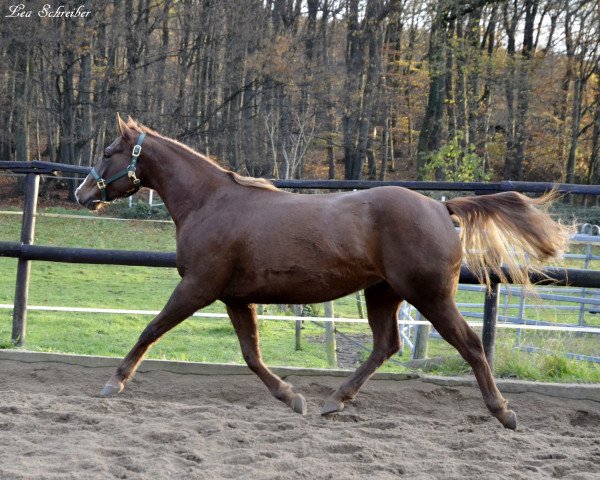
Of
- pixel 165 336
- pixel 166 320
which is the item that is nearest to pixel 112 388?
pixel 166 320

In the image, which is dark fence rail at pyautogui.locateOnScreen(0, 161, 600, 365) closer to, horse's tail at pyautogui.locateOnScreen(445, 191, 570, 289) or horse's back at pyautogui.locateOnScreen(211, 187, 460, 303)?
horse's tail at pyautogui.locateOnScreen(445, 191, 570, 289)

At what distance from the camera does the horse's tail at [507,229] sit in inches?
186

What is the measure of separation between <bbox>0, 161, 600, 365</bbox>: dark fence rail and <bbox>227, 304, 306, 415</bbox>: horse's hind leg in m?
0.92

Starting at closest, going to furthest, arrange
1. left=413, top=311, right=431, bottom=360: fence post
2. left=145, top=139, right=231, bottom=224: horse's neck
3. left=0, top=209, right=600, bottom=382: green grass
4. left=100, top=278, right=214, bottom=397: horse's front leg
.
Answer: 1. left=100, top=278, right=214, bottom=397: horse's front leg
2. left=145, top=139, right=231, bottom=224: horse's neck
3. left=0, top=209, right=600, bottom=382: green grass
4. left=413, top=311, right=431, bottom=360: fence post

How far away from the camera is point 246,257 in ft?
15.5

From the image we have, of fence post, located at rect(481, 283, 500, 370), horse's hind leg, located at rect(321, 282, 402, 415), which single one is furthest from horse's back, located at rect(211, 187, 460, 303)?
fence post, located at rect(481, 283, 500, 370)

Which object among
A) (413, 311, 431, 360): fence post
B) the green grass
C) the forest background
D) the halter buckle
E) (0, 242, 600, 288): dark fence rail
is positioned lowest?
the green grass

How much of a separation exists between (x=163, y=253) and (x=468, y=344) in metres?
2.35

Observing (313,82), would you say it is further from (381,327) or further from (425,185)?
(381,327)

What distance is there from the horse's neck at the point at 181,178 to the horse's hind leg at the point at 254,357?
0.71 metres

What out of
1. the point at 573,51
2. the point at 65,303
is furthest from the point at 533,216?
the point at 573,51

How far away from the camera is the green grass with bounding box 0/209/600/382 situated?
5.65 metres

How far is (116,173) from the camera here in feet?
16.9

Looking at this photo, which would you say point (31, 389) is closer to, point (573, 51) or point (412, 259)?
point (412, 259)
